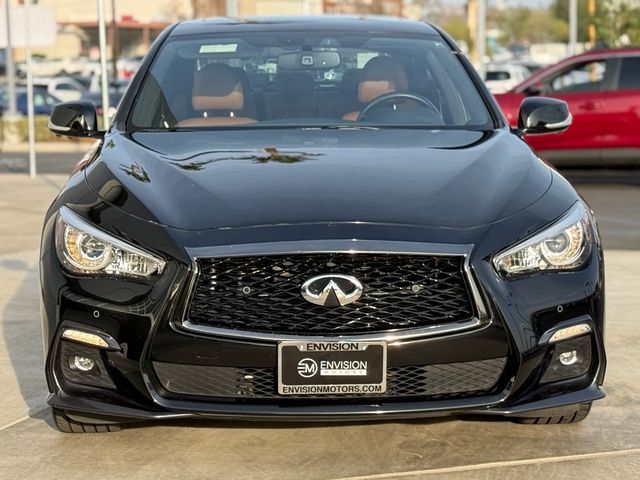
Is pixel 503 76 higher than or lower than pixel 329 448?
lower

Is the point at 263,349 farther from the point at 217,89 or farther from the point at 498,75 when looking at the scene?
the point at 498,75

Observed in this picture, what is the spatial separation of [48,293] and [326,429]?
1174mm

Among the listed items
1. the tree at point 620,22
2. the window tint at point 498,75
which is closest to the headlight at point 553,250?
the tree at point 620,22

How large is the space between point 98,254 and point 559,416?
1.81 metres

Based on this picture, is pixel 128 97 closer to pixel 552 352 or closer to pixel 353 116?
pixel 353 116

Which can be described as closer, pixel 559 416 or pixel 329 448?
pixel 329 448

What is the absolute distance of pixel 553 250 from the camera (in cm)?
462

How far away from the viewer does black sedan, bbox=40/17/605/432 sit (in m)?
4.40

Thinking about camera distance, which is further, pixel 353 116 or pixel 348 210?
pixel 353 116

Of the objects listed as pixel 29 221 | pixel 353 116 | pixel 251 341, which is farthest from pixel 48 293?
pixel 29 221

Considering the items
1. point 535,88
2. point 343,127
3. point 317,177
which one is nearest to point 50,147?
point 535,88

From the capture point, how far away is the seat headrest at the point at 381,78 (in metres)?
6.19

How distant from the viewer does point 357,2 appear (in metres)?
97.8

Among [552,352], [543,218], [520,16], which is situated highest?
[543,218]
